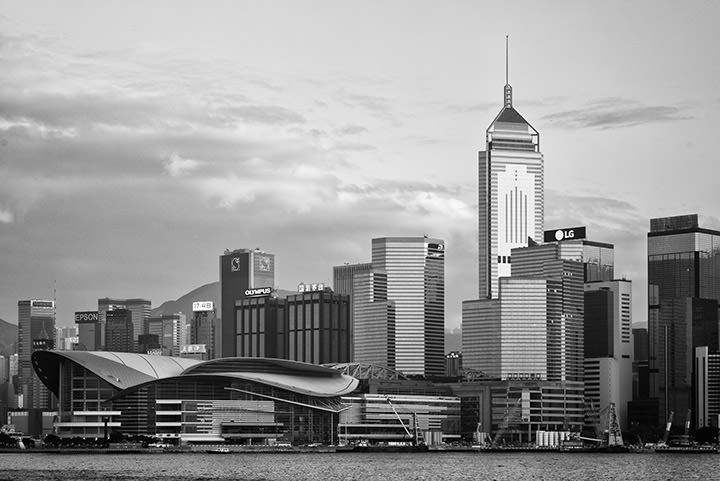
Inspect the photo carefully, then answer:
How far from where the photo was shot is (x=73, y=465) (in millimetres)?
175000

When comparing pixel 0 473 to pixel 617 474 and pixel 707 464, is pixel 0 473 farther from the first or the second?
pixel 707 464

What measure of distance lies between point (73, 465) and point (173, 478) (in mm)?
37426

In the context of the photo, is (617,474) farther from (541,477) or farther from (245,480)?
(245,480)

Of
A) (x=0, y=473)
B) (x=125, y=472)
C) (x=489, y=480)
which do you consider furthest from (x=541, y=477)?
(x=0, y=473)

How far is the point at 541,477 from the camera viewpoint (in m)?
153

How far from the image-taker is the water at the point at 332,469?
14812 cm

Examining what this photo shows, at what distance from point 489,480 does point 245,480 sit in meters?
25.4

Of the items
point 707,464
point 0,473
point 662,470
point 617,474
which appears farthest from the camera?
point 707,464

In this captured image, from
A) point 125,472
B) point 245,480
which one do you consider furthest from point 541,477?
point 125,472

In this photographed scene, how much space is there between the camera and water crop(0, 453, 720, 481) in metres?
148

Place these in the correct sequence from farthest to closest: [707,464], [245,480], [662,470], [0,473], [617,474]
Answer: [707,464] < [662,470] < [617,474] < [0,473] < [245,480]

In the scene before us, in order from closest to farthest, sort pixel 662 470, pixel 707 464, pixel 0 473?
pixel 0 473 < pixel 662 470 < pixel 707 464

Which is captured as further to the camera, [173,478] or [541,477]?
[541,477]

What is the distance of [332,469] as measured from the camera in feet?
550
